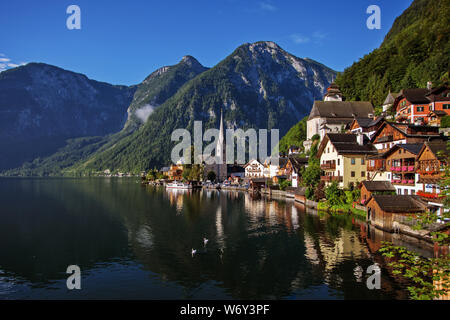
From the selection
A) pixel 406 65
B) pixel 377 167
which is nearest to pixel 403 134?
pixel 377 167

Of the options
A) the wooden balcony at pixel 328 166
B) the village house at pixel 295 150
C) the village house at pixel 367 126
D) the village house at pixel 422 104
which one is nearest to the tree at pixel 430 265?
the wooden balcony at pixel 328 166

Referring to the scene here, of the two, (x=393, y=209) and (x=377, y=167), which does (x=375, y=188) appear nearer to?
(x=377, y=167)

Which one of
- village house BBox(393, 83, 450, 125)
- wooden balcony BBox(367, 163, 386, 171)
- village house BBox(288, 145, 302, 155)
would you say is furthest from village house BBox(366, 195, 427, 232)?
village house BBox(288, 145, 302, 155)

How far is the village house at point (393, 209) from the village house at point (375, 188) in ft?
22.8

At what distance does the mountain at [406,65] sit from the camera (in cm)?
9194

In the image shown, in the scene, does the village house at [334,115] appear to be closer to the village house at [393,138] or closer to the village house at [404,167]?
the village house at [393,138]

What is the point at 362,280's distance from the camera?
94.8ft

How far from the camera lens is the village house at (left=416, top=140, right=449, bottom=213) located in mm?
43406

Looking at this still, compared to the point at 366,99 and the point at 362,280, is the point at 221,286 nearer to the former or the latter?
the point at 362,280

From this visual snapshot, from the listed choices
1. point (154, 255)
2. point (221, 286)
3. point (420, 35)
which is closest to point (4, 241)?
point (154, 255)

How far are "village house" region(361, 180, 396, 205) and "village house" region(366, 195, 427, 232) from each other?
22.8ft

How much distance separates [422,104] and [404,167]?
27749 millimetres

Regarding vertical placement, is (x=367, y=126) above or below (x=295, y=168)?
above

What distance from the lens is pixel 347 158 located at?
221 feet
